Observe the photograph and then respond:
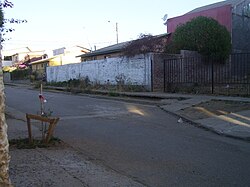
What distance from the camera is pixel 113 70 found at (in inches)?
1187

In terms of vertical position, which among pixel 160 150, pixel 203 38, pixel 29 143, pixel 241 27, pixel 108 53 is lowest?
pixel 160 150

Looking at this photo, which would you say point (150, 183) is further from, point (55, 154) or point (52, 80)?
point (52, 80)

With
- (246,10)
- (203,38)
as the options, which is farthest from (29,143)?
(246,10)

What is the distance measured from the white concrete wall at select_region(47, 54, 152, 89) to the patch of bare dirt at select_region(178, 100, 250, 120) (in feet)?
30.4

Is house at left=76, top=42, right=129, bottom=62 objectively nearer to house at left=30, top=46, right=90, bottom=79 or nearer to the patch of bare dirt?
house at left=30, top=46, right=90, bottom=79

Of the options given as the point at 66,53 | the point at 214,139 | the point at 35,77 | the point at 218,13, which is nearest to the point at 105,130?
the point at 214,139

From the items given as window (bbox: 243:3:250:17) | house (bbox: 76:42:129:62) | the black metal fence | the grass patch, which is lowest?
the grass patch

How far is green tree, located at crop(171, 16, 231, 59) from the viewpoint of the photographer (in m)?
27.2

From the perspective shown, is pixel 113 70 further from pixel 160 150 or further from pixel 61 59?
pixel 61 59

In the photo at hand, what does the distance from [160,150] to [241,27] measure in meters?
28.3

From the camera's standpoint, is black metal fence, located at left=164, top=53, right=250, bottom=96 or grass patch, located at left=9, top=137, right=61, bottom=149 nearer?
grass patch, located at left=9, top=137, right=61, bottom=149

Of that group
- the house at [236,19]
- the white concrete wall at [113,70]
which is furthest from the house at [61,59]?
the house at [236,19]

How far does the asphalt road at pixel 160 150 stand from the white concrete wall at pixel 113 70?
1217cm

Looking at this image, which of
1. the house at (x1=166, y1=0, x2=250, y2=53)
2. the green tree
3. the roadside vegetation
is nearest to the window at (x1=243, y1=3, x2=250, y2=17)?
the house at (x1=166, y1=0, x2=250, y2=53)
